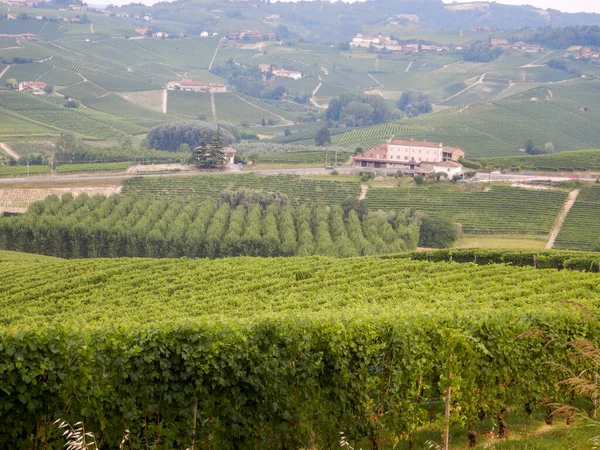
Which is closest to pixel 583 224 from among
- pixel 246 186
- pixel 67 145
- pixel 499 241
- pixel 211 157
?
pixel 499 241

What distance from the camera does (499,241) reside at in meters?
60.4

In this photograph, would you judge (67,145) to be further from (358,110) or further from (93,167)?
(358,110)

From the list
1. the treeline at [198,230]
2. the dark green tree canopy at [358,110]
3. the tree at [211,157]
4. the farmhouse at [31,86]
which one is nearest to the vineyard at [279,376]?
the treeline at [198,230]

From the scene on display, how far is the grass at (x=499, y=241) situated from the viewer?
59.1 meters

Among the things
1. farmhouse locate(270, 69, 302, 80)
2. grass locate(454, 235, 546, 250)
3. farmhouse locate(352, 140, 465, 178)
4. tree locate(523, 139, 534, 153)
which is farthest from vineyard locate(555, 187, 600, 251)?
farmhouse locate(270, 69, 302, 80)

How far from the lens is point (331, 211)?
6550 cm

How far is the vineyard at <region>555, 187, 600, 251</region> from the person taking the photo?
58781 millimetres

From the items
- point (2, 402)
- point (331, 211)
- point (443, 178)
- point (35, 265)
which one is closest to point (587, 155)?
point (443, 178)

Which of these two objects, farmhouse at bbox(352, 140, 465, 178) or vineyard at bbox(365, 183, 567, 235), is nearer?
vineyard at bbox(365, 183, 567, 235)

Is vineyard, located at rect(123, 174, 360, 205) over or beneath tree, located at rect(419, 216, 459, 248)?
over

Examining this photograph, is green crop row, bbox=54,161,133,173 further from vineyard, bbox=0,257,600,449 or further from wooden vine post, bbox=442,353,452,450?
wooden vine post, bbox=442,353,452,450

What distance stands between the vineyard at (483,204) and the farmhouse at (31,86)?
8883cm

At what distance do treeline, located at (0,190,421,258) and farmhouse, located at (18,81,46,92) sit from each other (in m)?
82.0

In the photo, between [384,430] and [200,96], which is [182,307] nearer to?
[384,430]
